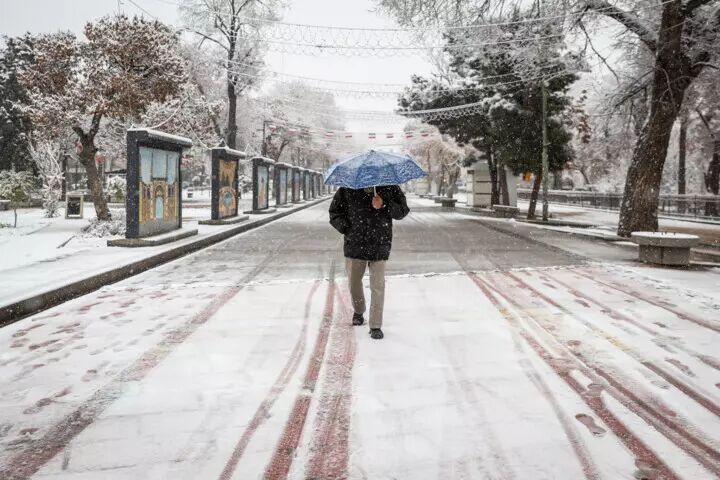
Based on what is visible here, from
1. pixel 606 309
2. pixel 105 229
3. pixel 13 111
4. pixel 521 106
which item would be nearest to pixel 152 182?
pixel 105 229

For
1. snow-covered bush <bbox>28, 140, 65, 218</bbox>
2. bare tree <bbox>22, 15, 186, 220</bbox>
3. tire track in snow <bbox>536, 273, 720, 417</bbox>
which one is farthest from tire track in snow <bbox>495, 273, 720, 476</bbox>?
snow-covered bush <bbox>28, 140, 65, 218</bbox>

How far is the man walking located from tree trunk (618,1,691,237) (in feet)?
38.8

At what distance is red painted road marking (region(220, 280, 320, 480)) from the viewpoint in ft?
10.1

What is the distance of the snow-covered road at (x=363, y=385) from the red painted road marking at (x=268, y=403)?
0.05 feet

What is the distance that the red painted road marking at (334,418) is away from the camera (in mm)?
Result: 3055

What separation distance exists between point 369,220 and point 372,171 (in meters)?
0.48

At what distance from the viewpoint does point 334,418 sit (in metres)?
3.68

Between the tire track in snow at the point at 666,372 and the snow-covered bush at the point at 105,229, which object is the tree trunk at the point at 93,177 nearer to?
the snow-covered bush at the point at 105,229

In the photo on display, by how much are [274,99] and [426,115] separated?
22.8m

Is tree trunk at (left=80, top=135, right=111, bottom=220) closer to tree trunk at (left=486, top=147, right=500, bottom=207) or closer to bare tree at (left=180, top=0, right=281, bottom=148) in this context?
bare tree at (left=180, top=0, right=281, bottom=148)

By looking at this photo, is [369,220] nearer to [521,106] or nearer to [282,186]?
[521,106]

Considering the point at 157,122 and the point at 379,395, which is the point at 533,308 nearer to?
the point at 379,395

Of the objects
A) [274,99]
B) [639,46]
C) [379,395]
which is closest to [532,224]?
[639,46]

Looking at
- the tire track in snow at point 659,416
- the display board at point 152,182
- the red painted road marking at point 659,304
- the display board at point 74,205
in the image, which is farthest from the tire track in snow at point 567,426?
the display board at point 74,205
